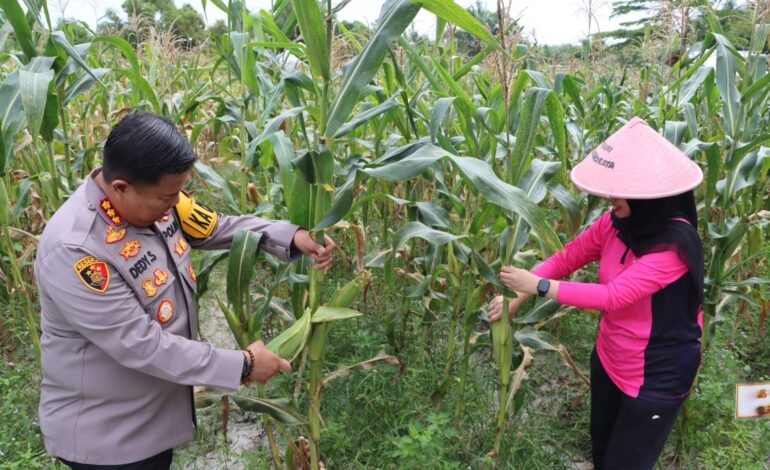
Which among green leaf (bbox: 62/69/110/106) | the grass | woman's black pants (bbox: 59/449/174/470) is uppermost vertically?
green leaf (bbox: 62/69/110/106)

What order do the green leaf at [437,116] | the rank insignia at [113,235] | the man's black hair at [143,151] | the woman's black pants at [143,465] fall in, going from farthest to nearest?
1. the green leaf at [437,116]
2. the woman's black pants at [143,465]
3. the rank insignia at [113,235]
4. the man's black hair at [143,151]

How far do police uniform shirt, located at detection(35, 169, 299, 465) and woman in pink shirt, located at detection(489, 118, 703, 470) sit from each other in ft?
3.88

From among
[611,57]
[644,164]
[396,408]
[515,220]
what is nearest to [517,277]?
[515,220]

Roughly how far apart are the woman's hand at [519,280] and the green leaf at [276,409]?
39.3 inches

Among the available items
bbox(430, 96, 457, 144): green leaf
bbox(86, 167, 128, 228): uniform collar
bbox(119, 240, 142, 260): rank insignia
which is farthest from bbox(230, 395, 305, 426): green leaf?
bbox(430, 96, 457, 144): green leaf

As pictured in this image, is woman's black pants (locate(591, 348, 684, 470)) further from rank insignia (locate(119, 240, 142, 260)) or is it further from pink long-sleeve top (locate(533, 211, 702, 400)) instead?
rank insignia (locate(119, 240, 142, 260))

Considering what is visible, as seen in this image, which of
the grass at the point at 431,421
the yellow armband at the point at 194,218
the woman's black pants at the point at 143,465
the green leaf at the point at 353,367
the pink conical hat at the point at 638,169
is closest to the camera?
the woman's black pants at the point at 143,465

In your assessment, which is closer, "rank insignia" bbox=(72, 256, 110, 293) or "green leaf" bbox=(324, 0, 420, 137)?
"rank insignia" bbox=(72, 256, 110, 293)

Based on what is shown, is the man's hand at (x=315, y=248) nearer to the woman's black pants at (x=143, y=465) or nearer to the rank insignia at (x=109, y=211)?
the rank insignia at (x=109, y=211)

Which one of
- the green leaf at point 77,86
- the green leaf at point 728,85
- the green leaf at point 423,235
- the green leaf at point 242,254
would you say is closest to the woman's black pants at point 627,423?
the green leaf at point 423,235

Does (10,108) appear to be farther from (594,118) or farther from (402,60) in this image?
(594,118)

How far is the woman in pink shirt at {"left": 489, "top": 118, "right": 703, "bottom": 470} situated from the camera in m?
1.89

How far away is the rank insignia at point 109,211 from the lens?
1621 millimetres

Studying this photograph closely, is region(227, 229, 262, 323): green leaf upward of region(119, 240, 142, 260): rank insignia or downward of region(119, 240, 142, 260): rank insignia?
downward
